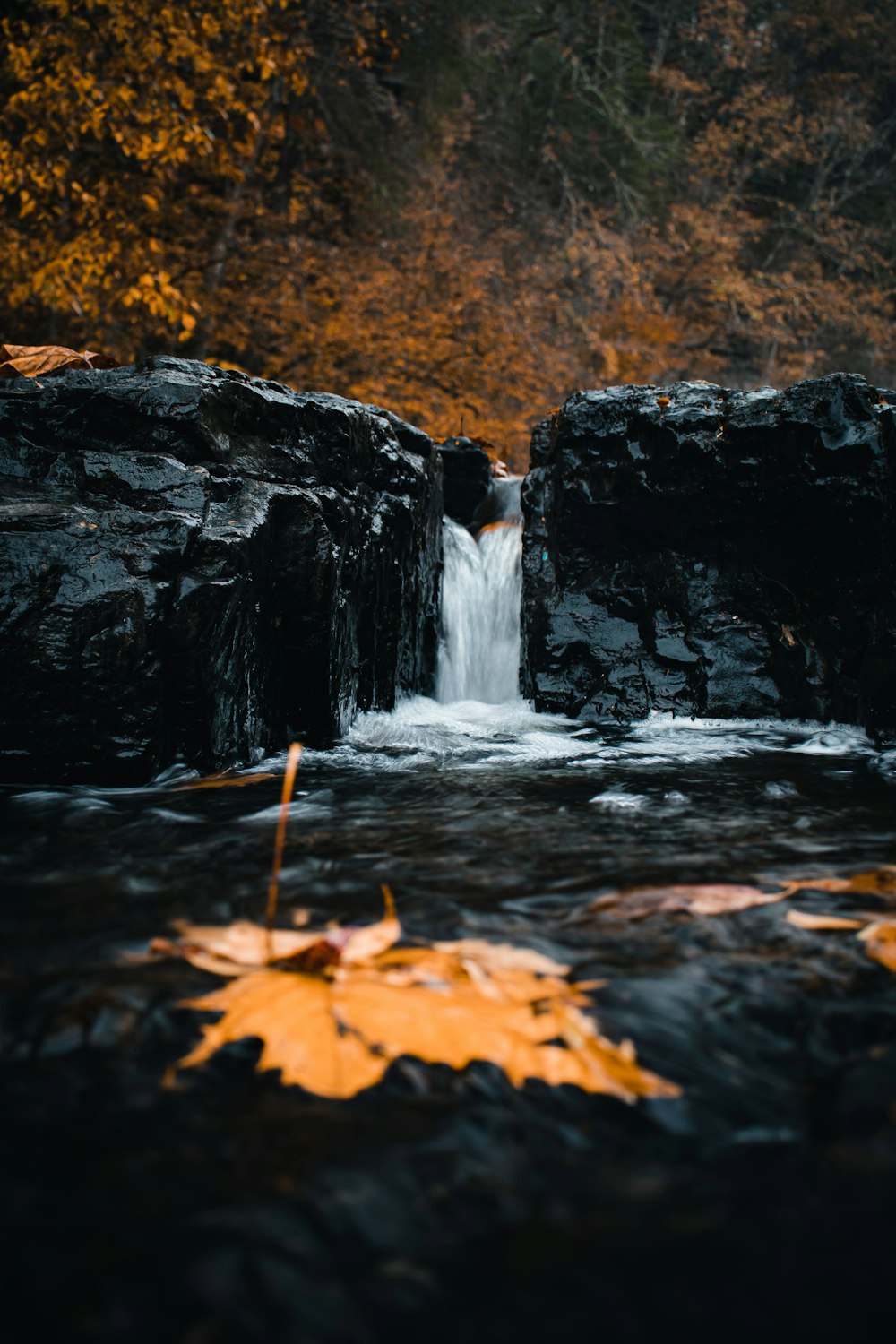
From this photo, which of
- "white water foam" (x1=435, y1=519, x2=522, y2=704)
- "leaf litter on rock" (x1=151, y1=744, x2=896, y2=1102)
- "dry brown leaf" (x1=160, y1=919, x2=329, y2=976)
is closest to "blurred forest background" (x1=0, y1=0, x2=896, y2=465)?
"white water foam" (x1=435, y1=519, x2=522, y2=704)

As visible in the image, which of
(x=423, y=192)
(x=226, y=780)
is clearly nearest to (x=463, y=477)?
(x=226, y=780)

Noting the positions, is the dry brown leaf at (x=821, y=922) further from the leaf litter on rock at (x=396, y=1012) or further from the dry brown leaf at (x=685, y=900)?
the leaf litter on rock at (x=396, y=1012)

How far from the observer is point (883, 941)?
1.62m

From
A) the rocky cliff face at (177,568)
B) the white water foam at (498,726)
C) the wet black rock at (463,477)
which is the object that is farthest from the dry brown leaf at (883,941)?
the wet black rock at (463,477)

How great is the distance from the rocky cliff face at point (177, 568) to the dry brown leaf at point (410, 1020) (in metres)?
1.80

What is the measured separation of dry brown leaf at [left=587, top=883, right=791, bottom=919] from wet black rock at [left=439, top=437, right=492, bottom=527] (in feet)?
→ 19.5

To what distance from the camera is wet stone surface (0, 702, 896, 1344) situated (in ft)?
2.71

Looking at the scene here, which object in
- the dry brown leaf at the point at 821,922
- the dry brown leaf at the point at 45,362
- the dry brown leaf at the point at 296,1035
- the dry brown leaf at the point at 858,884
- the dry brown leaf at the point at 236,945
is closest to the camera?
the dry brown leaf at the point at 296,1035

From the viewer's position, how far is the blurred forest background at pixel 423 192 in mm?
9508

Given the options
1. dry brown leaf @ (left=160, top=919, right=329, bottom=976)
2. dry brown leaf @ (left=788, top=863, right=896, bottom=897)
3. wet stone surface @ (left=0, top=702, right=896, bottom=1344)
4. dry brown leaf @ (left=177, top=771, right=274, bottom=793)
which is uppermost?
dry brown leaf @ (left=177, top=771, right=274, bottom=793)

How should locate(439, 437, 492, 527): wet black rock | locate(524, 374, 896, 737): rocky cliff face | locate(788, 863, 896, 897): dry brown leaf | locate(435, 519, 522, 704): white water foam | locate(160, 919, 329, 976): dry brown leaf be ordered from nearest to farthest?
locate(160, 919, 329, 976): dry brown leaf → locate(788, 863, 896, 897): dry brown leaf → locate(524, 374, 896, 737): rocky cliff face → locate(435, 519, 522, 704): white water foam → locate(439, 437, 492, 527): wet black rock

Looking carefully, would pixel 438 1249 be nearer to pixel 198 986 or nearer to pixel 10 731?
pixel 198 986

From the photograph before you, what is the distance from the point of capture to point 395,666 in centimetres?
533

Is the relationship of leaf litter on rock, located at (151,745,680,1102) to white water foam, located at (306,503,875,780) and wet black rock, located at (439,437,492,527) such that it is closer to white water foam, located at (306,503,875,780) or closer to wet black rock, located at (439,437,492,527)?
white water foam, located at (306,503,875,780)
